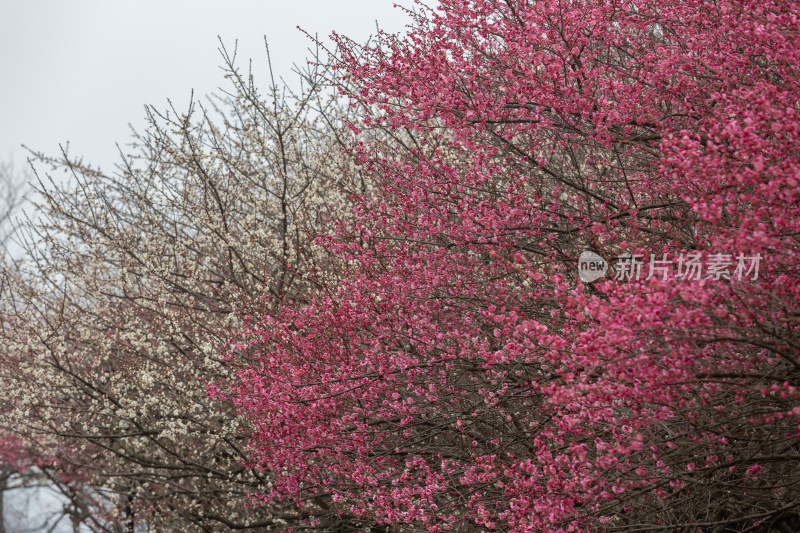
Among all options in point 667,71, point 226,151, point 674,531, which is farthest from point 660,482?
point 226,151

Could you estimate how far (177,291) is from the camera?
12.1 m

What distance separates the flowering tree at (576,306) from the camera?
167 inches

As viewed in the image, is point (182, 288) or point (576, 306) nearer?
point (576, 306)

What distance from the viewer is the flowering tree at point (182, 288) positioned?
35.0ft

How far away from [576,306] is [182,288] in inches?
291

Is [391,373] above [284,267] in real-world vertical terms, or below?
below

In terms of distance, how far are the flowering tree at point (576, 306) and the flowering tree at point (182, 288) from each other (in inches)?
63.5

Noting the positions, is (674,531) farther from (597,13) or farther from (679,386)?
(597,13)

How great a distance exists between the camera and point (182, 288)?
11.6 m

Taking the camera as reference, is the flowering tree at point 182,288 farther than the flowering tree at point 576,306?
Yes

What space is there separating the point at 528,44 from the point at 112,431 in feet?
30.8

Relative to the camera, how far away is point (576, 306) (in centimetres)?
560

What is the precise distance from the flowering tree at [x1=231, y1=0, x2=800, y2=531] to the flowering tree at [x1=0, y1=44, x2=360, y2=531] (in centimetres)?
161

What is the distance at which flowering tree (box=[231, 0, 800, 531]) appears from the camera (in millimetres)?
4238
